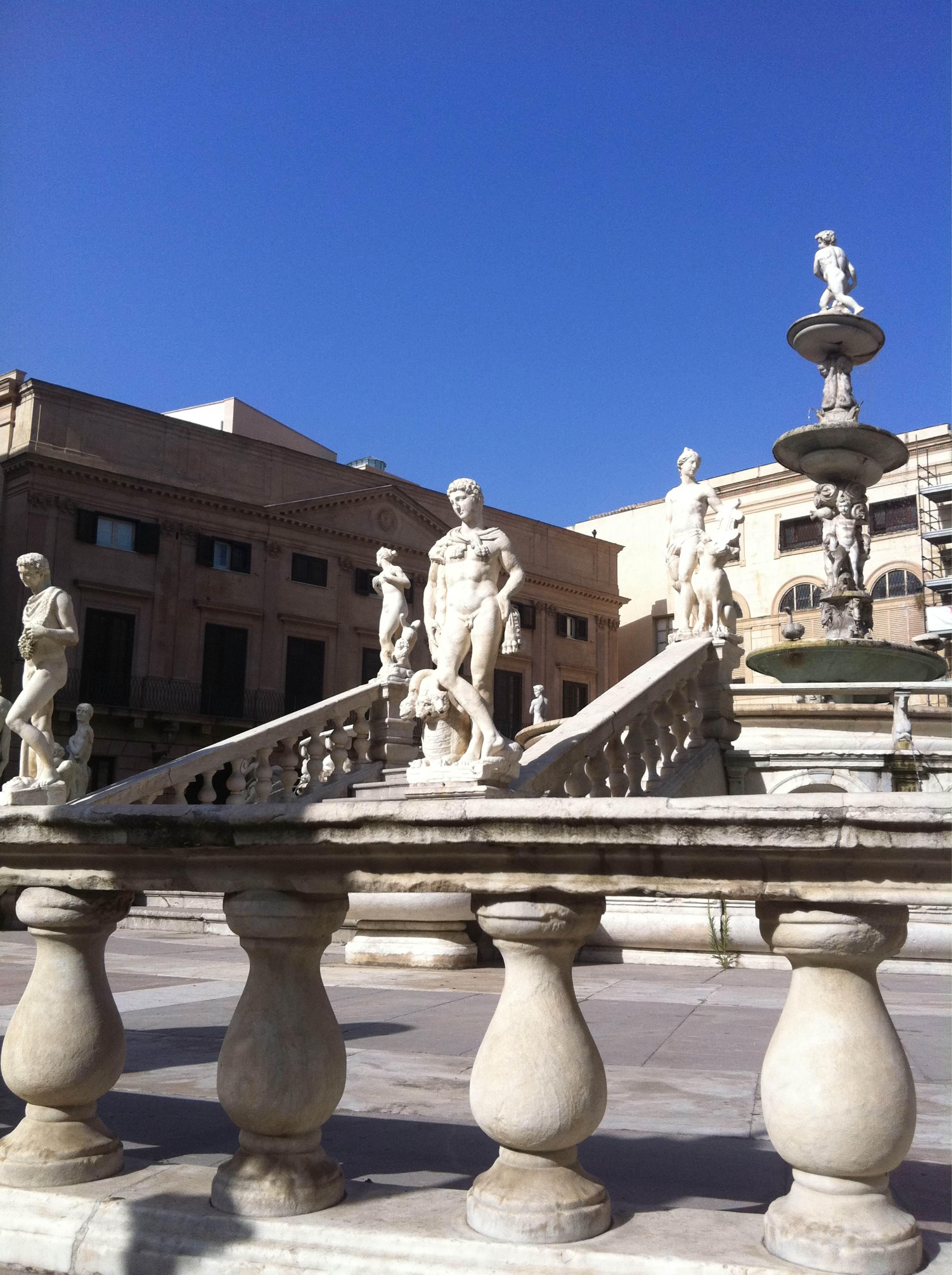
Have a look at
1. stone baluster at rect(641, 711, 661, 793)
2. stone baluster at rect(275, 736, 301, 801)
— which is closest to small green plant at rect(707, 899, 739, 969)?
stone baluster at rect(641, 711, 661, 793)

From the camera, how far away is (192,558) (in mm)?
36438

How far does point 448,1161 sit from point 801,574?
42060mm

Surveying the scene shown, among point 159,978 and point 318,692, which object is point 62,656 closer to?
point 159,978

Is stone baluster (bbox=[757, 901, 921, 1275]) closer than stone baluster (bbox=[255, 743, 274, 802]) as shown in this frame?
Yes

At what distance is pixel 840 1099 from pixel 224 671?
3560cm

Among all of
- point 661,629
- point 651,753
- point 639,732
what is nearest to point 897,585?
point 661,629

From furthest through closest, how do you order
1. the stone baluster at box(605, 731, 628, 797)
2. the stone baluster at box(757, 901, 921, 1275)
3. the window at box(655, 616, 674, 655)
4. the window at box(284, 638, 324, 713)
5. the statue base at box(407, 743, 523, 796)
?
1. the window at box(655, 616, 674, 655)
2. the window at box(284, 638, 324, 713)
3. the stone baluster at box(605, 731, 628, 797)
4. the statue base at box(407, 743, 523, 796)
5. the stone baluster at box(757, 901, 921, 1275)

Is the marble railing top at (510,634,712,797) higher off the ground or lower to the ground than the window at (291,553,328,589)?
lower

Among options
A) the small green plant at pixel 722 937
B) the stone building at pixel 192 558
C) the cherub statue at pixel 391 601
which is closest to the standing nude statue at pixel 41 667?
the cherub statue at pixel 391 601

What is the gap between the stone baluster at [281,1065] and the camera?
2650mm

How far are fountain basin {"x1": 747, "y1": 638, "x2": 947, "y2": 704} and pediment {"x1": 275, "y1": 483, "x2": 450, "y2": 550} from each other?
975 inches

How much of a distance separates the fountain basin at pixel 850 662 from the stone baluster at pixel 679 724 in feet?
14.2

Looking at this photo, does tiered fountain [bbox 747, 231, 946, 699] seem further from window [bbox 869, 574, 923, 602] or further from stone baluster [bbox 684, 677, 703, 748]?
window [bbox 869, 574, 923, 602]

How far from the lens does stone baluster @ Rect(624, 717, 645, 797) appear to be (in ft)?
32.4
